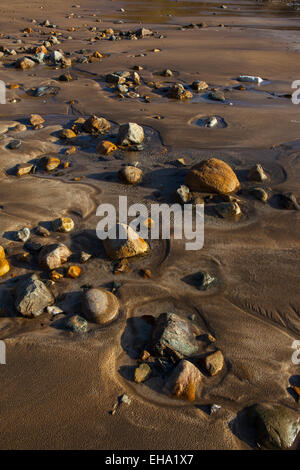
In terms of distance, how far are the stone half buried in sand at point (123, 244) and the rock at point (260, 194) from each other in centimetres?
183

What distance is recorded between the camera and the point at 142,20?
16.5 metres

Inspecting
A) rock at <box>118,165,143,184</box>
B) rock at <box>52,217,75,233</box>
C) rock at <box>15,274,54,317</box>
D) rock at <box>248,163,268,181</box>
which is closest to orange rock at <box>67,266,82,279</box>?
rock at <box>15,274,54,317</box>

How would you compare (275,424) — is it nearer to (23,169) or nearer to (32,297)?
(32,297)

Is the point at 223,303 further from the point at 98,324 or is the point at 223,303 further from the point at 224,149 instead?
the point at 224,149

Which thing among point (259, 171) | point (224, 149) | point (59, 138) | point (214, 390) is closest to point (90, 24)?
point (59, 138)

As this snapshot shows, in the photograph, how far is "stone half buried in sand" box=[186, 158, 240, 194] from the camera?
4.40 m

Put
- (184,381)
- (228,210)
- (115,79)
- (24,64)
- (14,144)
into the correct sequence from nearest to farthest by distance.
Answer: (184,381), (228,210), (14,144), (115,79), (24,64)

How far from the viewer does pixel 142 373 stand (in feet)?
8.24

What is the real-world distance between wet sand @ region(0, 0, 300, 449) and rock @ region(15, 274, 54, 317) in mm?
102

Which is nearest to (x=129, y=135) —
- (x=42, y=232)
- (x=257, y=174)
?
(x=257, y=174)

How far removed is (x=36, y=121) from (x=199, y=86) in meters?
4.00

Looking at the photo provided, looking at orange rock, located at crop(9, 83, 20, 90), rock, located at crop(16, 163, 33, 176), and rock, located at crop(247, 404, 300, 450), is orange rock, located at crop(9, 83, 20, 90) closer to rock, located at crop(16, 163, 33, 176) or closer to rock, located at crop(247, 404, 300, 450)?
rock, located at crop(16, 163, 33, 176)

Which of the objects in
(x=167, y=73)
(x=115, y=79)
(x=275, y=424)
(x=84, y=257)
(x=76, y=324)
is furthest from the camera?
(x=167, y=73)

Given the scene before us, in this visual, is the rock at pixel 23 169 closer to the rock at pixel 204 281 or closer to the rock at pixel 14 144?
the rock at pixel 14 144
